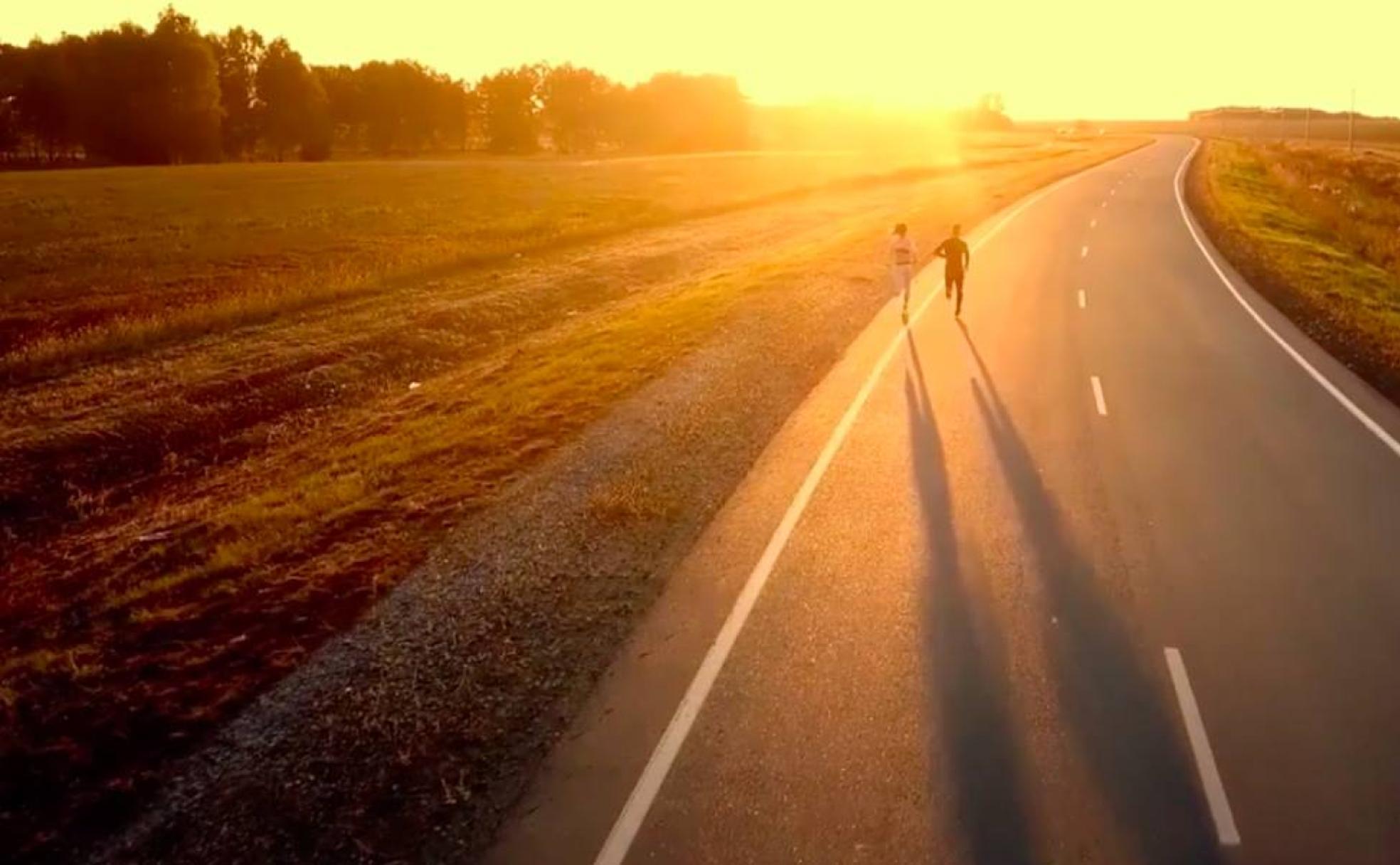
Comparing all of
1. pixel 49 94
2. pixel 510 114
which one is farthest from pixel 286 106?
pixel 510 114

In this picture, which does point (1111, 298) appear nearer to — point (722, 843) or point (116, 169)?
point (722, 843)

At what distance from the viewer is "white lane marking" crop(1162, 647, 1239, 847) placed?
18.5 ft

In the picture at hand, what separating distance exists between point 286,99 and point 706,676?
343 feet

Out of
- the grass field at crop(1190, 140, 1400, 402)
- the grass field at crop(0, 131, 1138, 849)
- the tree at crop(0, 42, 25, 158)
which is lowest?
the grass field at crop(0, 131, 1138, 849)

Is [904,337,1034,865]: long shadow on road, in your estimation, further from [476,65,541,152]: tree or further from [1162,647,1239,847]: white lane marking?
[476,65,541,152]: tree

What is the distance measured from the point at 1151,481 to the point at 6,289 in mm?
28242

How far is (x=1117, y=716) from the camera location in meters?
6.77

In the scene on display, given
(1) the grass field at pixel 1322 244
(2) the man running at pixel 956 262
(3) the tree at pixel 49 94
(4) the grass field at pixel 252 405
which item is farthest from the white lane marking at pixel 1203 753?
(3) the tree at pixel 49 94

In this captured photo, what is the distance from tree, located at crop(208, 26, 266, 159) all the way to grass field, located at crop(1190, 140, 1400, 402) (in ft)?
259

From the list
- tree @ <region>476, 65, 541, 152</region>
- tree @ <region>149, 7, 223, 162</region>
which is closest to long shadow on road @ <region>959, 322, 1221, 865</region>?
tree @ <region>149, 7, 223, 162</region>

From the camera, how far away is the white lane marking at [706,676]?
5.73 metres

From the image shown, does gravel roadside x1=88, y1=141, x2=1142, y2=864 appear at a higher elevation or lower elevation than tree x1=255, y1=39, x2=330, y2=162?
lower

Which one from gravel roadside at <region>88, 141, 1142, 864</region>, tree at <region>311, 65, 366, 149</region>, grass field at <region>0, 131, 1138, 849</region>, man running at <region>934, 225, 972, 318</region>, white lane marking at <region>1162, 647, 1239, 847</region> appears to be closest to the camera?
white lane marking at <region>1162, 647, 1239, 847</region>

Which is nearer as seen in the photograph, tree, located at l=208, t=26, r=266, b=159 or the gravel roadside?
the gravel roadside
